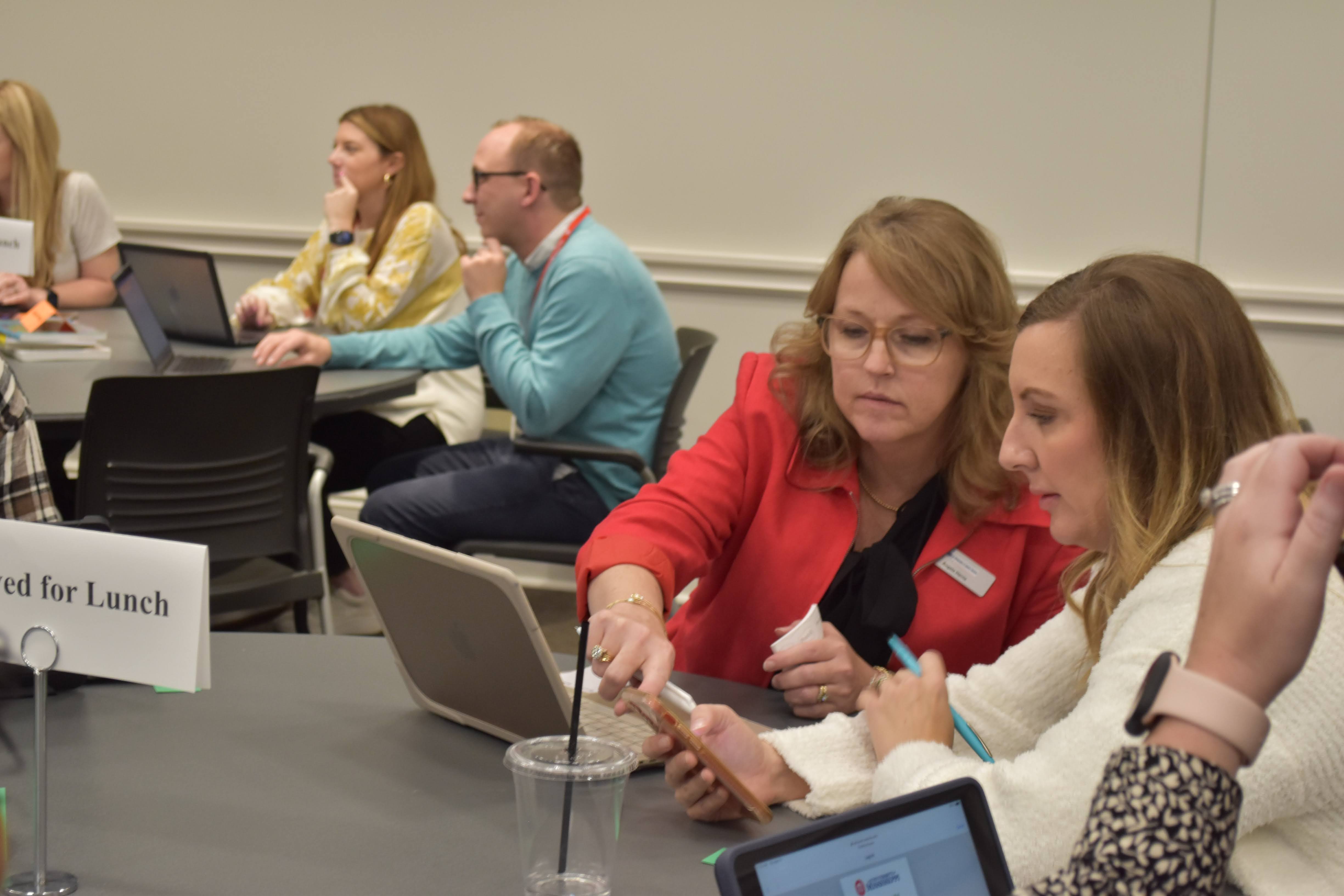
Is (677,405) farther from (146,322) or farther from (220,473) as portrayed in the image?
(146,322)

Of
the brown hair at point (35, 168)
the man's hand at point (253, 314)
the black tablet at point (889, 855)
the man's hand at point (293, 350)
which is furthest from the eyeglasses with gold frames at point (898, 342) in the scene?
the brown hair at point (35, 168)

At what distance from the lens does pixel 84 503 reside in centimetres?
253

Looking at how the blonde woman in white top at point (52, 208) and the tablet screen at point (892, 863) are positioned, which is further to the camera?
the blonde woman in white top at point (52, 208)

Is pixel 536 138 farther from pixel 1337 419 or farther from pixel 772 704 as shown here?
pixel 1337 419

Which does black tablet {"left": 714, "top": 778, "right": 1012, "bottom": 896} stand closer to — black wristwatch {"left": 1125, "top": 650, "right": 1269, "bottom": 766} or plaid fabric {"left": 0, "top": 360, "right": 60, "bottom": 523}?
black wristwatch {"left": 1125, "top": 650, "right": 1269, "bottom": 766}

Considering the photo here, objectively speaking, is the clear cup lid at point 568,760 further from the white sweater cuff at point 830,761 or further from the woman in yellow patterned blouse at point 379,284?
the woman in yellow patterned blouse at point 379,284

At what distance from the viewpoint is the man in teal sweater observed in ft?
9.92

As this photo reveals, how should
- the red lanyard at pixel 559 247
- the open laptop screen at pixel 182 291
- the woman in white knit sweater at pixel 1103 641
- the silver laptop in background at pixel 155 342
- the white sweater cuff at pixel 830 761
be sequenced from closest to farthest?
the woman in white knit sweater at pixel 1103 641
the white sweater cuff at pixel 830 761
the red lanyard at pixel 559 247
the silver laptop in background at pixel 155 342
the open laptop screen at pixel 182 291

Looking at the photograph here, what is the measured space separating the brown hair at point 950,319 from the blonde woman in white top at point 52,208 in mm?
3041

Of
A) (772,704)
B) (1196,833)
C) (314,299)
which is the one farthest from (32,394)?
(1196,833)

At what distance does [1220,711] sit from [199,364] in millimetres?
3179

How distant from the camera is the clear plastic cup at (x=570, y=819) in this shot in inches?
40.2

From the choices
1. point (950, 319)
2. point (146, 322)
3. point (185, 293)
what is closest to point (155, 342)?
point (146, 322)

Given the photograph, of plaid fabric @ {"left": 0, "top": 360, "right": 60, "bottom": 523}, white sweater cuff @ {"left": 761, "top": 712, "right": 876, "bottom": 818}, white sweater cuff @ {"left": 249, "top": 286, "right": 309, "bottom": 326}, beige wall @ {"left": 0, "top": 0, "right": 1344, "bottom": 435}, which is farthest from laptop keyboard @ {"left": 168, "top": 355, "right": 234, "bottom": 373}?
white sweater cuff @ {"left": 761, "top": 712, "right": 876, "bottom": 818}
